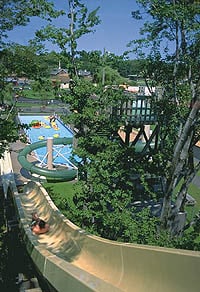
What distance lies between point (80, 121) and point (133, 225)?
113 inches

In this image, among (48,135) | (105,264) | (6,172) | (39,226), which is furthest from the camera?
(48,135)

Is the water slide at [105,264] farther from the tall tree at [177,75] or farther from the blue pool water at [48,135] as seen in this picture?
the blue pool water at [48,135]

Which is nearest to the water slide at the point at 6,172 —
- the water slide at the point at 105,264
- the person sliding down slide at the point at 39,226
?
the person sliding down slide at the point at 39,226

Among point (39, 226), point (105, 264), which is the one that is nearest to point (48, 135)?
point (39, 226)

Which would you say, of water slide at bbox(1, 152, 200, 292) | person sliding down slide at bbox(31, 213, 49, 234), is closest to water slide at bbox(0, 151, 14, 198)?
person sliding down slide at bbox(31, 213, 49, 234)

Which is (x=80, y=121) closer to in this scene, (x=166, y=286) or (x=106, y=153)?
(x=106, y=153)

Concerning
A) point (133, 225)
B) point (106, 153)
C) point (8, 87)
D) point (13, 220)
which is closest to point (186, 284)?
point (133, 225)

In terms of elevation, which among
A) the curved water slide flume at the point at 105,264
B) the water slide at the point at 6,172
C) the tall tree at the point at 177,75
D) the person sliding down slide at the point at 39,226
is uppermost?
the tall tree at the point at 177,75

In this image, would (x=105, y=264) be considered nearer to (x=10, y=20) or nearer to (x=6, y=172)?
(x=10, y=20)

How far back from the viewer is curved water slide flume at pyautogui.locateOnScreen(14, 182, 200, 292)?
4.30 meters

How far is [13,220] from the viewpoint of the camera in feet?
30.7

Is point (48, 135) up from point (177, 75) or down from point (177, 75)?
down

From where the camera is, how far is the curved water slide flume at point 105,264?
430cm

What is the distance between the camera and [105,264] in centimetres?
630
